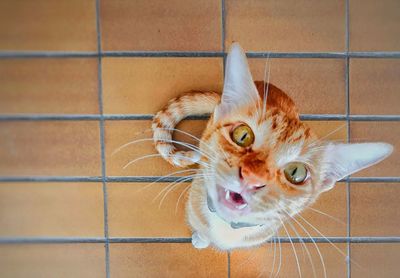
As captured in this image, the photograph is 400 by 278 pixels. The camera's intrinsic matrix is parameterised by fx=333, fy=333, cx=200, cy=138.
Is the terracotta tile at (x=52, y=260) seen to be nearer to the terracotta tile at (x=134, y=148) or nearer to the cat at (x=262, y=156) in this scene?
the terracotta tile at (x=134, y=148)

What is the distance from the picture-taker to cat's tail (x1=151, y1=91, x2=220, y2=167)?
1248mm

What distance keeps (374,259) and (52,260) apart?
1.40 meters

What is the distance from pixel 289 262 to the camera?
56.9 inches

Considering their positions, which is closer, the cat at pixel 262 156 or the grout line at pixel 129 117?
the cat at pixel 262 156

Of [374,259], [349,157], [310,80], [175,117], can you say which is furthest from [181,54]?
[374,259]

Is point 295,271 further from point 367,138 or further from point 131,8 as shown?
point 131,8

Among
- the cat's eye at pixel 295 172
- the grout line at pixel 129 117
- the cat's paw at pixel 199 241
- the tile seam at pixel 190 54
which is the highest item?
the tile seam at pixel 190 54

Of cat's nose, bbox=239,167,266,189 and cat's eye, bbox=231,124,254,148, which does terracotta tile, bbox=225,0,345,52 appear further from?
cat's nose, bbox=239,167,266,189


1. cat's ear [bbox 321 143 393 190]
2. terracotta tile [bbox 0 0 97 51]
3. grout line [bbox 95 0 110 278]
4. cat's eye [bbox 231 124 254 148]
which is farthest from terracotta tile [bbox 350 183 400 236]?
terracotta tile [bbox 0 0 97 51]

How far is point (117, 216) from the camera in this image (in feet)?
4.62

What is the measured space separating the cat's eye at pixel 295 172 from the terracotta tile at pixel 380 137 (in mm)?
594

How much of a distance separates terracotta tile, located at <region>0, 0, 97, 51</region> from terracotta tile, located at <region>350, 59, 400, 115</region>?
110 cm

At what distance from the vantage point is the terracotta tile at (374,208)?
4.68 feet

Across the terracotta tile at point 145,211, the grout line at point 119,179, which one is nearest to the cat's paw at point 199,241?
the terracotta tile at point 145,211
